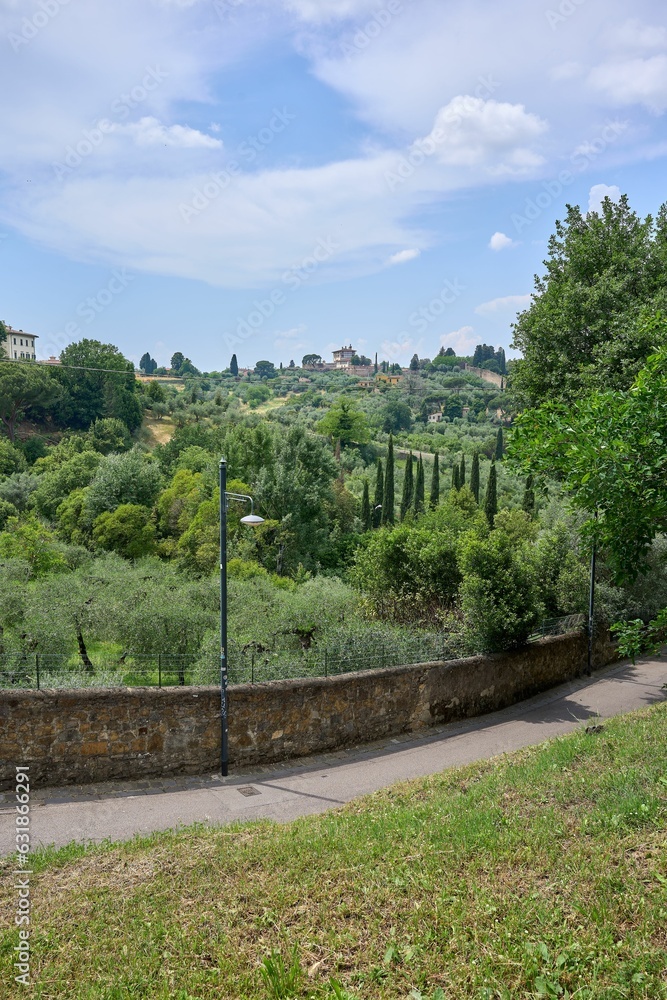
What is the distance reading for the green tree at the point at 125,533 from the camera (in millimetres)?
31922

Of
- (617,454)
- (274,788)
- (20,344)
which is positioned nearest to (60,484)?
(274,788)

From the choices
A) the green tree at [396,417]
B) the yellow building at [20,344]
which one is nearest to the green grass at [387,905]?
the yellow building at [20,344]

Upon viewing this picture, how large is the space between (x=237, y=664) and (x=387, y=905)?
894 cm

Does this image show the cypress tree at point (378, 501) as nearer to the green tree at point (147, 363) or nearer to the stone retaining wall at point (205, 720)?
the stone retaining wall at point (205, 720)

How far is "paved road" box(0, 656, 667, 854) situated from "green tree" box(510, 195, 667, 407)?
8855 millimetres

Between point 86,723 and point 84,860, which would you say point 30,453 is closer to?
point 86,723

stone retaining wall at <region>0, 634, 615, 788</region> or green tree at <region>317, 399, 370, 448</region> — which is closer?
stone retaining wall at <region>0, 634, 615, 788</region>

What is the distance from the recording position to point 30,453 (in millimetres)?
59031

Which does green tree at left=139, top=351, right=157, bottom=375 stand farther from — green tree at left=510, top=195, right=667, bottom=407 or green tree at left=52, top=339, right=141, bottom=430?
green tree at left=510, top=195, right=667, bottom=407

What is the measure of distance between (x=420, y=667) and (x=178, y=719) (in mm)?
5517

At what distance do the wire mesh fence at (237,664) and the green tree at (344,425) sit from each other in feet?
197

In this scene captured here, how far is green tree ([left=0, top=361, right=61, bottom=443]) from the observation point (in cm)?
6291

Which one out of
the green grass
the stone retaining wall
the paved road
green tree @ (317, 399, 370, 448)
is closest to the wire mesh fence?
the stone retaining wall

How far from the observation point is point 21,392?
63.9 m
